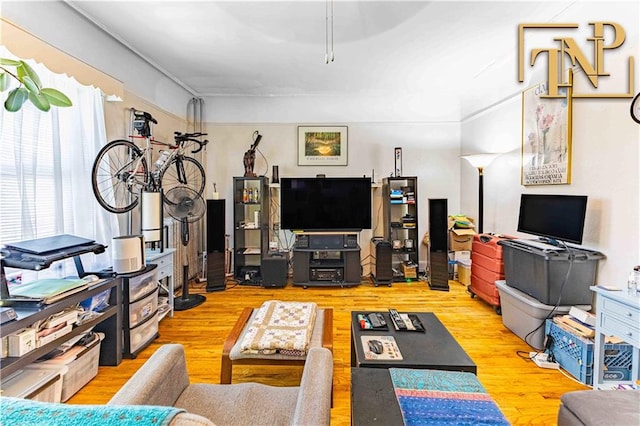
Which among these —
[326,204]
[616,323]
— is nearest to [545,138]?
[616,323]

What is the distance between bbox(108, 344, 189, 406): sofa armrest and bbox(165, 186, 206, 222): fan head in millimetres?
2165

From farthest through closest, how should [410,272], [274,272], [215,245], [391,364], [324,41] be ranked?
1. [410,272]
2. [274,272]
3. [215,245]
4. [324,41]
5. [391,364]

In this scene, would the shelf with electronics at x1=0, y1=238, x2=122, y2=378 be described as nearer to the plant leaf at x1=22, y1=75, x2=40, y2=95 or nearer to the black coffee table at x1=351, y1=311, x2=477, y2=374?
the plant leaf at x1=22, y1=75, x2=40, y2=95

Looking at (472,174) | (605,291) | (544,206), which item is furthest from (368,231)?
(605,291)

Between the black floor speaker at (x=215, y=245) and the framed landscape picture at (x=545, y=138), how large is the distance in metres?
3.54

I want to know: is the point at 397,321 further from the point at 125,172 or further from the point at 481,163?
the point at 481,163

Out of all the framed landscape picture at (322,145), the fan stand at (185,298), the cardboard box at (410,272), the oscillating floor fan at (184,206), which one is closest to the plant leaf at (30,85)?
the oscillating floor fan at (184,206)

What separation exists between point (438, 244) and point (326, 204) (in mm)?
1594

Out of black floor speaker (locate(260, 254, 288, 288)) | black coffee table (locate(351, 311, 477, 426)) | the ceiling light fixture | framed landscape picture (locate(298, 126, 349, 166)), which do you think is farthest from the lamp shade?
black floor speaker (locate(260, 254, 288, 288))

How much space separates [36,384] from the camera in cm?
164

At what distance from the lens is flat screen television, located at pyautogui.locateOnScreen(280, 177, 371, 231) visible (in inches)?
167

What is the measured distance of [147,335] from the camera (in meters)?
2.53

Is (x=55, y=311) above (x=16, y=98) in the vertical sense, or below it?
below

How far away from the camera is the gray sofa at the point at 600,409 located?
110cm
